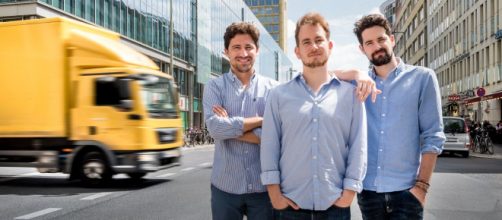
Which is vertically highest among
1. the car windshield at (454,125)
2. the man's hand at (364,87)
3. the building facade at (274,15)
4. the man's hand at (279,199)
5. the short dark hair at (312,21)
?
the building facade at (274,15)

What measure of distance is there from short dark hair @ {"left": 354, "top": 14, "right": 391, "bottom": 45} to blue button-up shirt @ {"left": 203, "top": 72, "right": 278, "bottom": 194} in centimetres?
61

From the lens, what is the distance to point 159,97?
11.5m

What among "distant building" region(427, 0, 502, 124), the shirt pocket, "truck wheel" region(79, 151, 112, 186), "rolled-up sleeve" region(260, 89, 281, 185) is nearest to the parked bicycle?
"distant building" region(427, 0, 502, 124)

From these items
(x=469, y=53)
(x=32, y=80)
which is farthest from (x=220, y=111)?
(x=469, y=53)

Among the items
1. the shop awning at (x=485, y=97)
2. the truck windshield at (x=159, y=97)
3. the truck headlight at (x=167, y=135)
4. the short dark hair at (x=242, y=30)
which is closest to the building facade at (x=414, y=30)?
the shop awning at (x=485, y=97)

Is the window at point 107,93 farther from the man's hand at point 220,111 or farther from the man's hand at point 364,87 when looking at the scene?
the man's hand at point 364,87

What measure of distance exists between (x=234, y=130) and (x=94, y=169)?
28.7ft

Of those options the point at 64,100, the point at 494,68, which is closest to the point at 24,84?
the point at 64,100

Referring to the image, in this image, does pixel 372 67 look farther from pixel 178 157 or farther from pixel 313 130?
pixel 178 157

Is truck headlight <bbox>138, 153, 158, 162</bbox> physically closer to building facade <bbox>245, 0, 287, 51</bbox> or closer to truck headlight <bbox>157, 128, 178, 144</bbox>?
truck headlight <bbox>157, 128, 178, 144</bbox>

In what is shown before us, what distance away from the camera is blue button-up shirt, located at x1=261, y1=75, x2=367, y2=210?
257cm

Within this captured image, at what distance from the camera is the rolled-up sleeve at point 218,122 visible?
115 inches

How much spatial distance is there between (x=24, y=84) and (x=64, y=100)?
1043 mm

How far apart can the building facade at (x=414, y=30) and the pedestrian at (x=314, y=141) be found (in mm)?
58305
